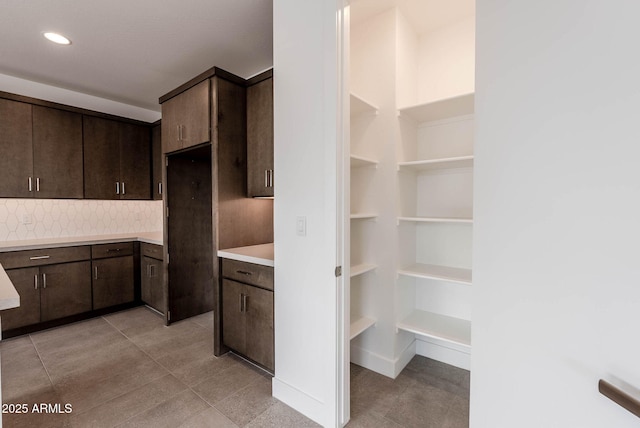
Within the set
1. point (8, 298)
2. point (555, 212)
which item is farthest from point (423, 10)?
point (8, 298)

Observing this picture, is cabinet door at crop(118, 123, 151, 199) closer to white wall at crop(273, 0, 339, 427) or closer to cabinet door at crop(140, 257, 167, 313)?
cabinet door at crop(140, 257, 167, 313)

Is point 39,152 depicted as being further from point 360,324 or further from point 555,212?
point 555,212

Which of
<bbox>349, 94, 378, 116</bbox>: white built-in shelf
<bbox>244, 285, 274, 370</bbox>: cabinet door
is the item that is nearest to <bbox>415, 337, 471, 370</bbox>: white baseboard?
<bbox>244, 285, 274, 370</bbox>: cabinet door

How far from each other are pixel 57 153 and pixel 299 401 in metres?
3.72

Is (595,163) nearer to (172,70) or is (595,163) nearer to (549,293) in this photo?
(549,293)

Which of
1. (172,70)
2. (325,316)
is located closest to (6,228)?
(172,70)

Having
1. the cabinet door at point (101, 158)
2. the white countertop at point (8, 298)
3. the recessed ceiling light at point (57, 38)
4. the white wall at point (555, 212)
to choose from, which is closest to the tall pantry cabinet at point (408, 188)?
the white wall at point (555, 212)

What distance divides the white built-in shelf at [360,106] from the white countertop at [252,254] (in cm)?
129

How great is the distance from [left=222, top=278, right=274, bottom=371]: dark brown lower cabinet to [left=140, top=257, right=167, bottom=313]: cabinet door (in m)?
1.33

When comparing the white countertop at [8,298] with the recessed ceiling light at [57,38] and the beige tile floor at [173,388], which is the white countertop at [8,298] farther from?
the recessed ceiling light at [57,38]

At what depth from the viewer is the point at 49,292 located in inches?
121

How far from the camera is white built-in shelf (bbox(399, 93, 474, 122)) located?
200 cm

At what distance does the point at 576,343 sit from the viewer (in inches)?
33.9

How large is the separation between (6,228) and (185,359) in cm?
267
